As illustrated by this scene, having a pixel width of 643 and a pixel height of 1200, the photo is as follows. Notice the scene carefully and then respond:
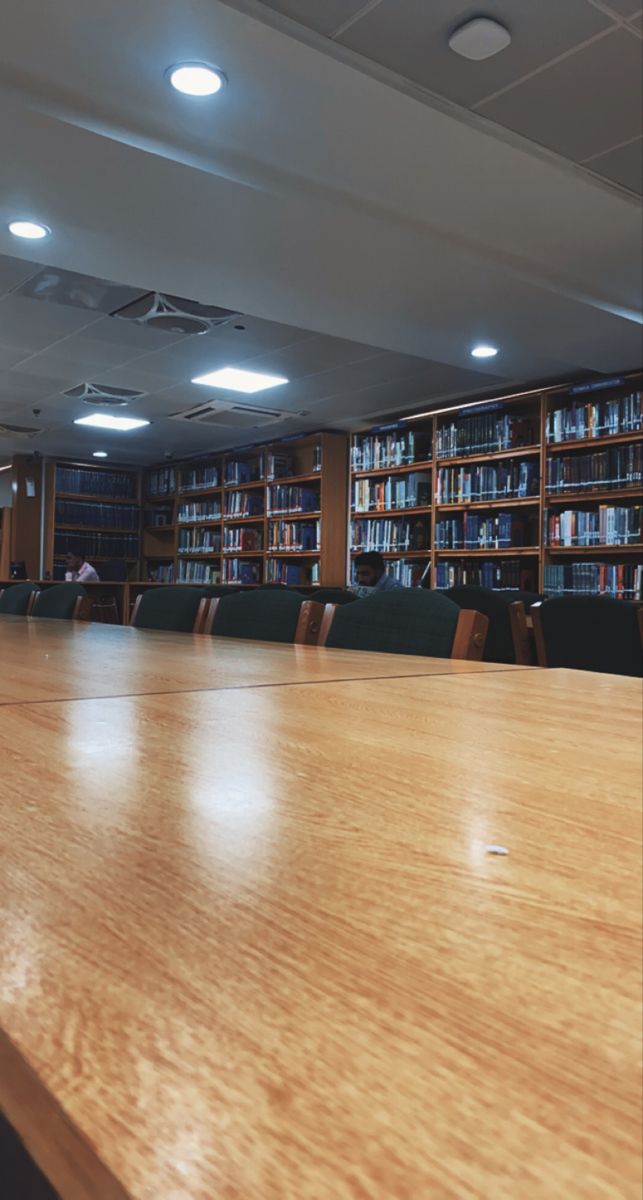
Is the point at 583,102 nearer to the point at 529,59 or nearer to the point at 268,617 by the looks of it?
the point at 529,59

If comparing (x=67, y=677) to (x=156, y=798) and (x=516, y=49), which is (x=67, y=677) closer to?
(x=156, y=798)

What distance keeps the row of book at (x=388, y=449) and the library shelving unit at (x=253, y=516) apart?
326 millimetres

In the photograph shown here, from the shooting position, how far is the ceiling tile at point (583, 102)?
8.34ft

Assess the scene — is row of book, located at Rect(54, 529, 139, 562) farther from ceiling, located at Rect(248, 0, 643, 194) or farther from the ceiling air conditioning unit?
ceiling, located at Rect(248, 0, 643, 194)

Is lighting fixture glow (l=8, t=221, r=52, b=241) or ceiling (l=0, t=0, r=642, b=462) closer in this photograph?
ceiling (l=0, t=0, r=642, b=462)

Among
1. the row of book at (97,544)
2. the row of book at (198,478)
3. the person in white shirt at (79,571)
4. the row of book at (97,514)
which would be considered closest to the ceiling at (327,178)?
the row of book at (198,478)

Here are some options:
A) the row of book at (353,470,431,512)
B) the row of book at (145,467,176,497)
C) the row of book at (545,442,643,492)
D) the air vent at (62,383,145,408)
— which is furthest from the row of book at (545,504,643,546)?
the row of book at (145,467,176,497)

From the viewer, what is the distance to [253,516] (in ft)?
29.2

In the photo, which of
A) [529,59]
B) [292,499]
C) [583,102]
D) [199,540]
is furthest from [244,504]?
[529,59]

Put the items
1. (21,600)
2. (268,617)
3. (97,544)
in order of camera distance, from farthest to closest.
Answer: (97,544), (21,600), (268,617)

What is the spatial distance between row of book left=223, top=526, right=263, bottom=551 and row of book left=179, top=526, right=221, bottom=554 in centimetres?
21

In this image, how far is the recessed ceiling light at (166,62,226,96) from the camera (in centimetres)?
248

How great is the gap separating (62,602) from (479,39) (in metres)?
2.41

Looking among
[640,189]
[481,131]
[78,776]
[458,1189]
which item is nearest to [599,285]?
[640,189]
